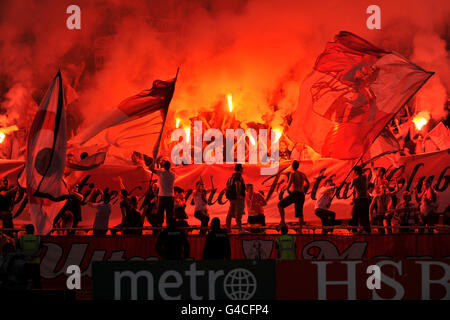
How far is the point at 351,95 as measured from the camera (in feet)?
57.1

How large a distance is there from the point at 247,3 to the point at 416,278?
60.9 feet

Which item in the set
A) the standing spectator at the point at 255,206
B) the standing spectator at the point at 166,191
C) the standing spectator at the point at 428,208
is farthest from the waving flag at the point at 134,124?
the standing spectator at the point at 428,208

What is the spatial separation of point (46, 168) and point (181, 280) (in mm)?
5521

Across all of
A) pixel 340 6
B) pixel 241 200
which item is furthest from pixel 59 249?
pixel 340 6

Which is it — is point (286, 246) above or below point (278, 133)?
below

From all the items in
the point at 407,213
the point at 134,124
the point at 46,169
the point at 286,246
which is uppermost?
the point at 134,124

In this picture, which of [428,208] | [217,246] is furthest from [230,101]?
[217,246]

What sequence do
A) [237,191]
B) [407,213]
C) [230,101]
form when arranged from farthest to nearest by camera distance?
[230,101], [407,213], [237,191]

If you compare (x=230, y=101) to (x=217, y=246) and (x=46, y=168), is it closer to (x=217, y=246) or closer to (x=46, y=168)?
(x=46, y=168)

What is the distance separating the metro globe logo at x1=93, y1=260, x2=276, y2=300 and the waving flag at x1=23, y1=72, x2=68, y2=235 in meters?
4.37

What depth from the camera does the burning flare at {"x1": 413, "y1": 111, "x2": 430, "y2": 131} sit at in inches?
1045

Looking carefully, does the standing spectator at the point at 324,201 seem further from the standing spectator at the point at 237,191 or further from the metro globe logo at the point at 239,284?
the metro globe logo at the point at 239,284

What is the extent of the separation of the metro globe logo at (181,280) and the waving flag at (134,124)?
5383 mm

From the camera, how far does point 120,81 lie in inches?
1153
